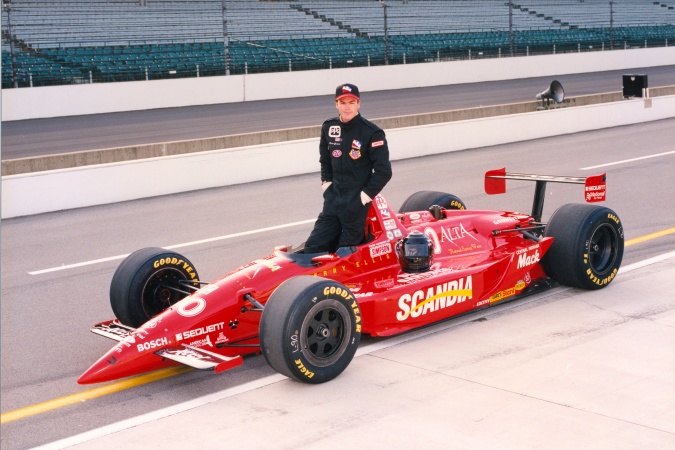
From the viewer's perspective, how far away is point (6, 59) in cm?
2622

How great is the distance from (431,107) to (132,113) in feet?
29.3

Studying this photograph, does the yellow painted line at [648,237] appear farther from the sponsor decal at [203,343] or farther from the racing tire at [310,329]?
the sponsor decal at [203,343]

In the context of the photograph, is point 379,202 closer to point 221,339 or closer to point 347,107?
point 347,107

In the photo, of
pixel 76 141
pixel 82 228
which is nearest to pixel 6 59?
pixel 76 141

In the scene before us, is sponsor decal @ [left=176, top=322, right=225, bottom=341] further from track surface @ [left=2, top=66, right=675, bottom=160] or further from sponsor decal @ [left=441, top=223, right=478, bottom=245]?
track surface @ [left=2, top=66, right=675, bottom=160]

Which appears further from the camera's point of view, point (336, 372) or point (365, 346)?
point (365, 346)

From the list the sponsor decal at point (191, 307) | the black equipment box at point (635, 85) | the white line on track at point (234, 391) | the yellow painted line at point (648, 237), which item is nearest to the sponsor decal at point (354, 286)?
the white line on track at point (234, 391)

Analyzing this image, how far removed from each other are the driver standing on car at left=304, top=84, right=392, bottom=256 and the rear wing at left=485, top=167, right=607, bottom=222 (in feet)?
6.05

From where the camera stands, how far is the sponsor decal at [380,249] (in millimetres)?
7113

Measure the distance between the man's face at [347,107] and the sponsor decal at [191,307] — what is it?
1.79 metres

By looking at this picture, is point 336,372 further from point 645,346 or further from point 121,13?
point 121,13

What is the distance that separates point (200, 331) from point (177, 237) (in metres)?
5.43

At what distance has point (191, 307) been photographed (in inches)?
247

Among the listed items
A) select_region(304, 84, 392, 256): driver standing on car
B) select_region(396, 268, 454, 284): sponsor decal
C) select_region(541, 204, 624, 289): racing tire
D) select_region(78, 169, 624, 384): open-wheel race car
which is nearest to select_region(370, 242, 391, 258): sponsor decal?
select_region(78, 169, 624, 384): open-wheel race car
